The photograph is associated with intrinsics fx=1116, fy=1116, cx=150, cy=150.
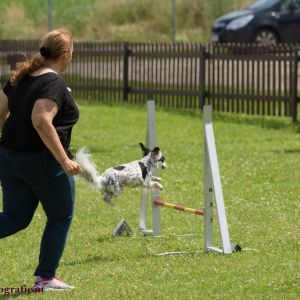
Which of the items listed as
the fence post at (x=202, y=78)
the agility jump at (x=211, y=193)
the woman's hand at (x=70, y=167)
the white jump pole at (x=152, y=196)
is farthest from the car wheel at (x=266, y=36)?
the woman's hand at (x=70, y=167)

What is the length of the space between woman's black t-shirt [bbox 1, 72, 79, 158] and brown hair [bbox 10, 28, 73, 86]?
0.14ft

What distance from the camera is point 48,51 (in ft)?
22.4

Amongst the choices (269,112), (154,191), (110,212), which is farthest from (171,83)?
(154,191)

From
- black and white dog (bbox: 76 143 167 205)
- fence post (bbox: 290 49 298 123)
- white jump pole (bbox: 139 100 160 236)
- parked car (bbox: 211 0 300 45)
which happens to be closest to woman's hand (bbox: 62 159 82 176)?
black and white dog (bbox: 76 143 167 205)

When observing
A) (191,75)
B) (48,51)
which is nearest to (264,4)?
(191,75)

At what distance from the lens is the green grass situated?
7.04 meters

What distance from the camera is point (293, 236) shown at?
9.02 metres

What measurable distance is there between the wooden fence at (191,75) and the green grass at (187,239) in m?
2.17

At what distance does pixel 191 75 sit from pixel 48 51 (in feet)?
48.8

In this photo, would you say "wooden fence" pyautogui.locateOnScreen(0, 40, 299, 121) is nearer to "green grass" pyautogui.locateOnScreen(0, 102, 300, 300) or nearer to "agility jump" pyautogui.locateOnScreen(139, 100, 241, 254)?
"green grass" pyautogui.locateOnScreen(0, 102, 300, 300)

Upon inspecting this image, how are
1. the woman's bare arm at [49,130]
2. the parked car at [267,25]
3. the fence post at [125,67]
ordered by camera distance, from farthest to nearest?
1. the parked car at [267,25]
2. the fence post at [125,67]
3. the woman's bare arm at [49,130]

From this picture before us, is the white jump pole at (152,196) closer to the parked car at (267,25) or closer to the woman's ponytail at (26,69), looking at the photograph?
the woman's ponytail at (26,69)

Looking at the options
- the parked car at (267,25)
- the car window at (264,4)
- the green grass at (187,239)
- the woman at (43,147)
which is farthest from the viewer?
the car window at (264,4)

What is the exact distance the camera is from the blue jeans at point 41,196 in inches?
268
